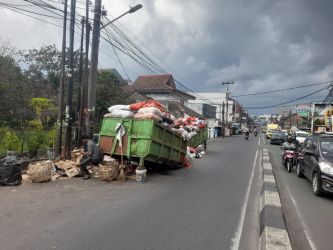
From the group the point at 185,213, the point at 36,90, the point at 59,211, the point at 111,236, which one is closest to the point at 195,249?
the point at 111,236

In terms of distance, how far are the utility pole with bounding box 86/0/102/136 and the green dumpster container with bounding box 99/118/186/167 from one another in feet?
6.23

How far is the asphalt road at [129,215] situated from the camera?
18.0ft

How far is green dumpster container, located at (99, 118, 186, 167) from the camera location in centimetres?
1165

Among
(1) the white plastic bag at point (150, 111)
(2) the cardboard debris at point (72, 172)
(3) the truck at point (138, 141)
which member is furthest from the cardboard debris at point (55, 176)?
(1) the white plastic bag at point (150, 111)

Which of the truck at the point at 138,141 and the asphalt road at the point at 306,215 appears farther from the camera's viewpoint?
the truck at the point at 138,141

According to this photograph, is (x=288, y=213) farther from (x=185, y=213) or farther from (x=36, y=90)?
(x=36, y=90)

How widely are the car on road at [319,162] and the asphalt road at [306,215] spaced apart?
37cm

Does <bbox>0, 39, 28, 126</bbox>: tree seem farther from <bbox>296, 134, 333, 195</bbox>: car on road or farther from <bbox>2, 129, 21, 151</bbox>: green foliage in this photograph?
<bbox>296, 134, 333, 195</bbox>: car on road

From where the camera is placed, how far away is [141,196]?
9.02 metres

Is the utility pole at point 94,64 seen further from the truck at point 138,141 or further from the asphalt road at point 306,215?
the asphalt road at point 306,215

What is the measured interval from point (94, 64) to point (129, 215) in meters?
8.52

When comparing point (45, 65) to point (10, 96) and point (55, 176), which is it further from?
point (55, 176)

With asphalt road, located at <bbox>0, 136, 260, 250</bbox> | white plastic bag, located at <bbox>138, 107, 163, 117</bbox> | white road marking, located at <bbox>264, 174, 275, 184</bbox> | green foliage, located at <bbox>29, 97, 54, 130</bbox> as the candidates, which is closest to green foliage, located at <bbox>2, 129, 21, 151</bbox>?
asphalt road, located at <bbox>0, 136, 260, 250</bbox>

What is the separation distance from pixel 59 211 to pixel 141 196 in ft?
7.86
